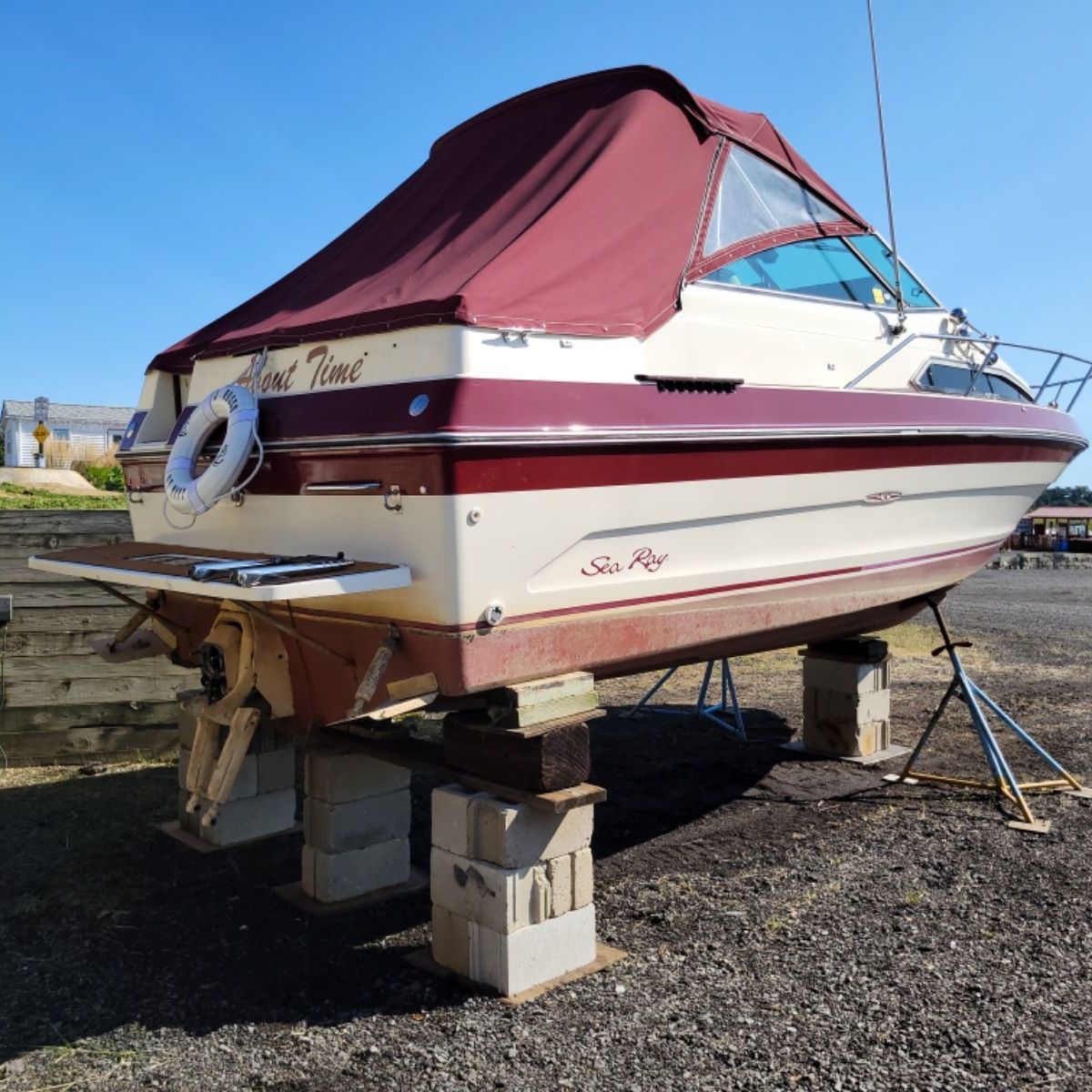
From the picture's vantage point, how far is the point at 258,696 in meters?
4.14

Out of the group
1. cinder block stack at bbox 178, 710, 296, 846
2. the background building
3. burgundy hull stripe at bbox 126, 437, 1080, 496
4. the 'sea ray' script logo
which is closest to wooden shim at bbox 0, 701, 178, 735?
cinder block stack at bbox 178, 710, 296, 846

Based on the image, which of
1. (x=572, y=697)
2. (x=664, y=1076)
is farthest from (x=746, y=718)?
(x=664, y=1076)

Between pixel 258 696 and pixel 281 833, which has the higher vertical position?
pixel 258 696

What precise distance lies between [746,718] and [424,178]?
189 inches

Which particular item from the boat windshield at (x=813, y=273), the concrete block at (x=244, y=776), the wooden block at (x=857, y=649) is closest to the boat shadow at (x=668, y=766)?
the wooden block at (x=857, y=649)

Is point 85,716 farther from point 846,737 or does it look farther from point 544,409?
point 846,737

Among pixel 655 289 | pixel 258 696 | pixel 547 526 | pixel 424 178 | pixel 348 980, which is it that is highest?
pixel 424 178

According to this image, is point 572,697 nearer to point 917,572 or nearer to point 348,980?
point 348,980

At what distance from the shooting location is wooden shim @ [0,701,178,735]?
21.0ft

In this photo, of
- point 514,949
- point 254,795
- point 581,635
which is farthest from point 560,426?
point 254,795

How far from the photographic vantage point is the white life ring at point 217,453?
12.3ft

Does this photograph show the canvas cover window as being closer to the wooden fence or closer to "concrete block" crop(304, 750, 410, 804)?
"concrete block" crop(304, 750, 410, 804)

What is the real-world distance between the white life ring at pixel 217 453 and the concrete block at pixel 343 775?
1189 mm

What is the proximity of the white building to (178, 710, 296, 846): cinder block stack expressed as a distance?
34340mm
